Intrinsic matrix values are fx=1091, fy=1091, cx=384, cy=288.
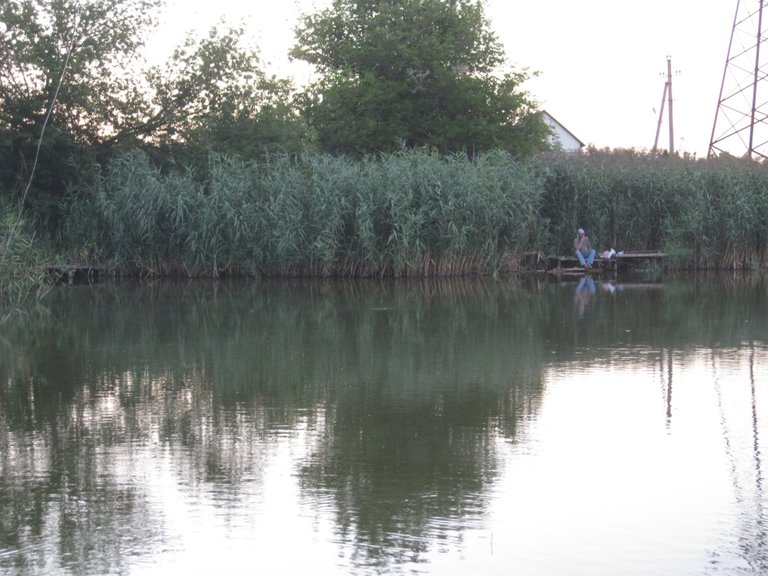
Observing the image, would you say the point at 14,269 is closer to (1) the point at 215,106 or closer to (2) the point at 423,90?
(1) the point at 215,106

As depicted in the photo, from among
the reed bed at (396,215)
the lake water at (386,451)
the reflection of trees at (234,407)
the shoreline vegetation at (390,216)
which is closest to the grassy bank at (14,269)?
the reflection of trees at (234,407)

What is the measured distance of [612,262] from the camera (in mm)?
26000

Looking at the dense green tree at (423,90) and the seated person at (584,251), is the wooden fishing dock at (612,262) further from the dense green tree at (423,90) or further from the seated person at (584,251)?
the dense green tree at (423,90)

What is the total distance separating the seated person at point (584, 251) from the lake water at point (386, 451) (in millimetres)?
12133

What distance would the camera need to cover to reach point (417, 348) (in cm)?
1130

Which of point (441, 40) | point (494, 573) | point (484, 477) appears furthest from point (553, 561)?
point (441, 40)

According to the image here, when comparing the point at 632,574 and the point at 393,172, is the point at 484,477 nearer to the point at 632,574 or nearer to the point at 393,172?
the point at 632,574

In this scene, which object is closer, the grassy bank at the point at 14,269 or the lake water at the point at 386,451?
the lake water at the point at 386,451

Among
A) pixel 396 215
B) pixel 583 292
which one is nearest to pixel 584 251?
pixel 396 215

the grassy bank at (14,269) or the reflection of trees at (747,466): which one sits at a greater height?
the grassy bank at (14,269)

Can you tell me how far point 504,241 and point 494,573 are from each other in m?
20.6

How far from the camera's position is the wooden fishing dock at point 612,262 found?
2547cm

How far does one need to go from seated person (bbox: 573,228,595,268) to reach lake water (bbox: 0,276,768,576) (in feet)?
39.8

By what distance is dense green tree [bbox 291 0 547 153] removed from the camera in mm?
36812
